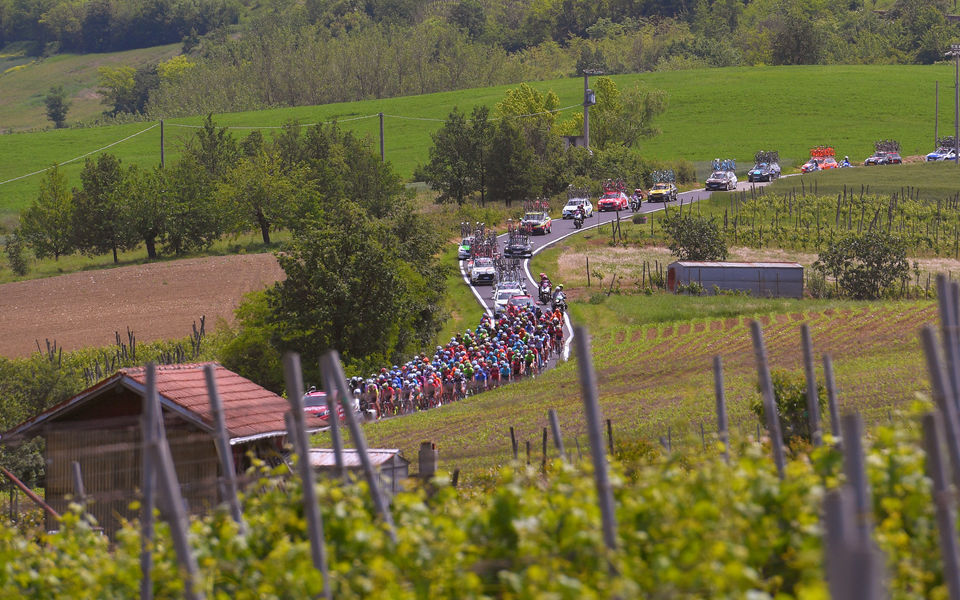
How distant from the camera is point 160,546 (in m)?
9.46

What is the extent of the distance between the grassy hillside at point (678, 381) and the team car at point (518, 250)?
57.2 feet

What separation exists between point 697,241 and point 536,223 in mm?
14253

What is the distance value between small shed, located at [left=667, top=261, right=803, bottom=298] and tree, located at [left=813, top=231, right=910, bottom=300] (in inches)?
87.4

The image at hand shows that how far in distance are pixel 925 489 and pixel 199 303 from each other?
192 ft

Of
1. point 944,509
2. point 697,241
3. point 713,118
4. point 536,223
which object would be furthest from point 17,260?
point 713,118

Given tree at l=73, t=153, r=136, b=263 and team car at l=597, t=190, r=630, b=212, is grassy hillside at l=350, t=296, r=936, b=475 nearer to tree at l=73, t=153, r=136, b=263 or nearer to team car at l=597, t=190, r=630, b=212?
team car at l=597, t=190, r=630, b=212

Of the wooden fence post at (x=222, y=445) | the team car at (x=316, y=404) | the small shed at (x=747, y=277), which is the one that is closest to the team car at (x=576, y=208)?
the small shed at (x=747, y=277)

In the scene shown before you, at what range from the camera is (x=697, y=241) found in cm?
6025

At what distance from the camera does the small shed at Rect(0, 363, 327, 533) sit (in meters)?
18.2

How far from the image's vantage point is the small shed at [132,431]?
18.2m

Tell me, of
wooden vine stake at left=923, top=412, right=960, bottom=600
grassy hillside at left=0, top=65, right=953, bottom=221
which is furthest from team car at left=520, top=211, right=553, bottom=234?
wooden vine stake at left=923, top=412, right=960, bottom=600

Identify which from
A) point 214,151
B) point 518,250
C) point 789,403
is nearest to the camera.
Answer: point 789,403

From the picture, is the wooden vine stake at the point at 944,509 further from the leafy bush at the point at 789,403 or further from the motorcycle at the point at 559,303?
the motorcycle at the point at 559,303

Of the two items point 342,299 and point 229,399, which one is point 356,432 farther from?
point 342,299
